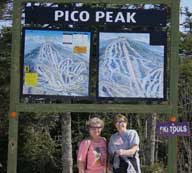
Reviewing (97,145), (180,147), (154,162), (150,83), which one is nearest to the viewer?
(97,145)

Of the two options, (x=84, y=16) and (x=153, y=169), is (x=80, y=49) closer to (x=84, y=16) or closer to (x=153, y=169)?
(x=84, y=16)

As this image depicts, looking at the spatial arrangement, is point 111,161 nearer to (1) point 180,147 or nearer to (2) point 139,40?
(2) point 139,40

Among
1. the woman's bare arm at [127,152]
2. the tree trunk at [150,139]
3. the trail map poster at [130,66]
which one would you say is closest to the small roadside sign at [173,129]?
the trail map poster at [130,66]

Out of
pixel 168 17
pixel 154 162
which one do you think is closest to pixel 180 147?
pixel 154 162

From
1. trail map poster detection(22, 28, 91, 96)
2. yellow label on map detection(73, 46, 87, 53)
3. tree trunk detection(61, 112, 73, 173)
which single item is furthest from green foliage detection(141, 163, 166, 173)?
yellow label on map detection(73, 46, 87, 53)

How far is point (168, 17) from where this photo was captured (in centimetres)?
807

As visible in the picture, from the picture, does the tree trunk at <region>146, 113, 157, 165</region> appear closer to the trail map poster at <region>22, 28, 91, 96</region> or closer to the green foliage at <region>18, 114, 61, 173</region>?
the green foliage at <region>18, 114, 61, 173</region>

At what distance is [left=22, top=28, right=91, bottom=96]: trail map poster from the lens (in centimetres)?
770

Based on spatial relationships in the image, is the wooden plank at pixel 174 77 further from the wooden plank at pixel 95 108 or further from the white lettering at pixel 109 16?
the white lettering at pixel 109 16

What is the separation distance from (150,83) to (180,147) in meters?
6.38

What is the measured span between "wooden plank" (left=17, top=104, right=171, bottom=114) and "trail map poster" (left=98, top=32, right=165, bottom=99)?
14cm

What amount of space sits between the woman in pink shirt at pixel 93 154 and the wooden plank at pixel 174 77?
3.73 ft

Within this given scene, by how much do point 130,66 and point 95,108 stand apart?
77cm

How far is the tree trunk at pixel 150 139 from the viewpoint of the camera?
15.6 metres
